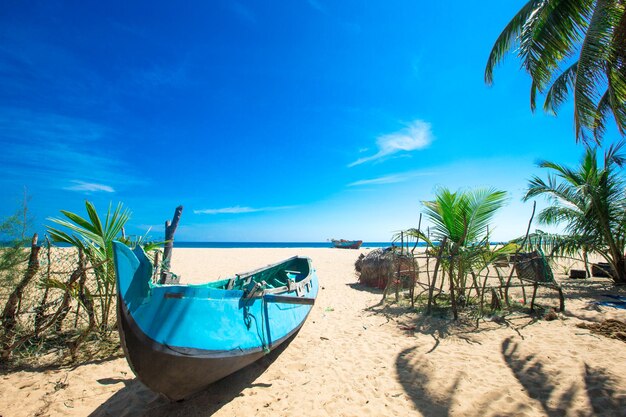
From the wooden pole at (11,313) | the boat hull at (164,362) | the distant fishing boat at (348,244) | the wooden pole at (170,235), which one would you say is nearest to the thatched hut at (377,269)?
the wooden pole at (170,235)

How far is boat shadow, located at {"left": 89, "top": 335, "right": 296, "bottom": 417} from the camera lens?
295 centimetres

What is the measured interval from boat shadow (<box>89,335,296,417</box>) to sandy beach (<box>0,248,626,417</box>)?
1 cm

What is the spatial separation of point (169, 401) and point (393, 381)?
8.99ft

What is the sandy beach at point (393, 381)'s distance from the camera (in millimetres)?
2949

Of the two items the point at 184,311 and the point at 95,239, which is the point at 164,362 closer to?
the point at 184,311

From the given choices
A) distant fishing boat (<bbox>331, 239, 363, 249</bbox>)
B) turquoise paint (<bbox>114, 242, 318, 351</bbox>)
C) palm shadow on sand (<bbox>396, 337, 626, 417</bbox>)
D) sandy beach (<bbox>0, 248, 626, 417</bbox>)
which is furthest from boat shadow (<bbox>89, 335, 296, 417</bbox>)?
distant fishing boat (<bbox>331, 239, 363, 249</bbox>)

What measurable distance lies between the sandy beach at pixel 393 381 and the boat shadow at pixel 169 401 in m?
0.01

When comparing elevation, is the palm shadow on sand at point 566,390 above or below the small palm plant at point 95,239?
below

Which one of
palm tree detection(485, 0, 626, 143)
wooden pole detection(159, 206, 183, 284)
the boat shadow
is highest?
palm tree detection(485, 0, 626, 143)

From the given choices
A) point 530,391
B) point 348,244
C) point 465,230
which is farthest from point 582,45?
point 348,244

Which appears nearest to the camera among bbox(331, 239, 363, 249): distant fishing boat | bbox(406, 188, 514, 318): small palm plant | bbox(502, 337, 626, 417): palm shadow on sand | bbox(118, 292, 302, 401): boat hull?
bbox(118, 292, 302, 401): boat hull

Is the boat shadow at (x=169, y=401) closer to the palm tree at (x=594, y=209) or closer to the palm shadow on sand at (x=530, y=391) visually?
the palm shadow on sand at (x=530, y=391)

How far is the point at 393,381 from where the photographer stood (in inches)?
139

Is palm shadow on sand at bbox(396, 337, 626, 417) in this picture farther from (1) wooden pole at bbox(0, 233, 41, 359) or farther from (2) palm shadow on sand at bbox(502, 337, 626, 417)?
(1) wooden pole at bbox(0, 233, 41, 359)
